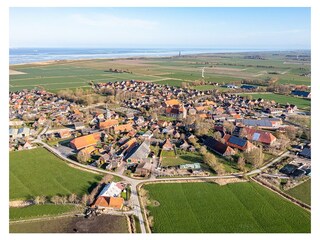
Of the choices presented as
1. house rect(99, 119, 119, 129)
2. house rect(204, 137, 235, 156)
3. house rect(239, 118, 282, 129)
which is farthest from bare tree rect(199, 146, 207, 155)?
house rect(99, 119, 119, 129)

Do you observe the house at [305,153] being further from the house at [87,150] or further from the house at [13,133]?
the house at [13,133]

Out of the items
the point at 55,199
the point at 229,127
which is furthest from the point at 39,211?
the point at 229,127

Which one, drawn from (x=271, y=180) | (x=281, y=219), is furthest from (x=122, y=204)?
(x=271, y=180)

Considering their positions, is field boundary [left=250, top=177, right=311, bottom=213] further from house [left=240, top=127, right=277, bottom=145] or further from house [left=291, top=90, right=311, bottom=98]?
house [left=291, top=90, right=311, bottom=98]

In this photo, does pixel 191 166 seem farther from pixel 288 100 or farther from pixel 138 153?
pixel 288 100

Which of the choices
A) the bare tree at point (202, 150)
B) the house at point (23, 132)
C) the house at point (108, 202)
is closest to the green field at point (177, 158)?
the bare tree at point (202, 150)
